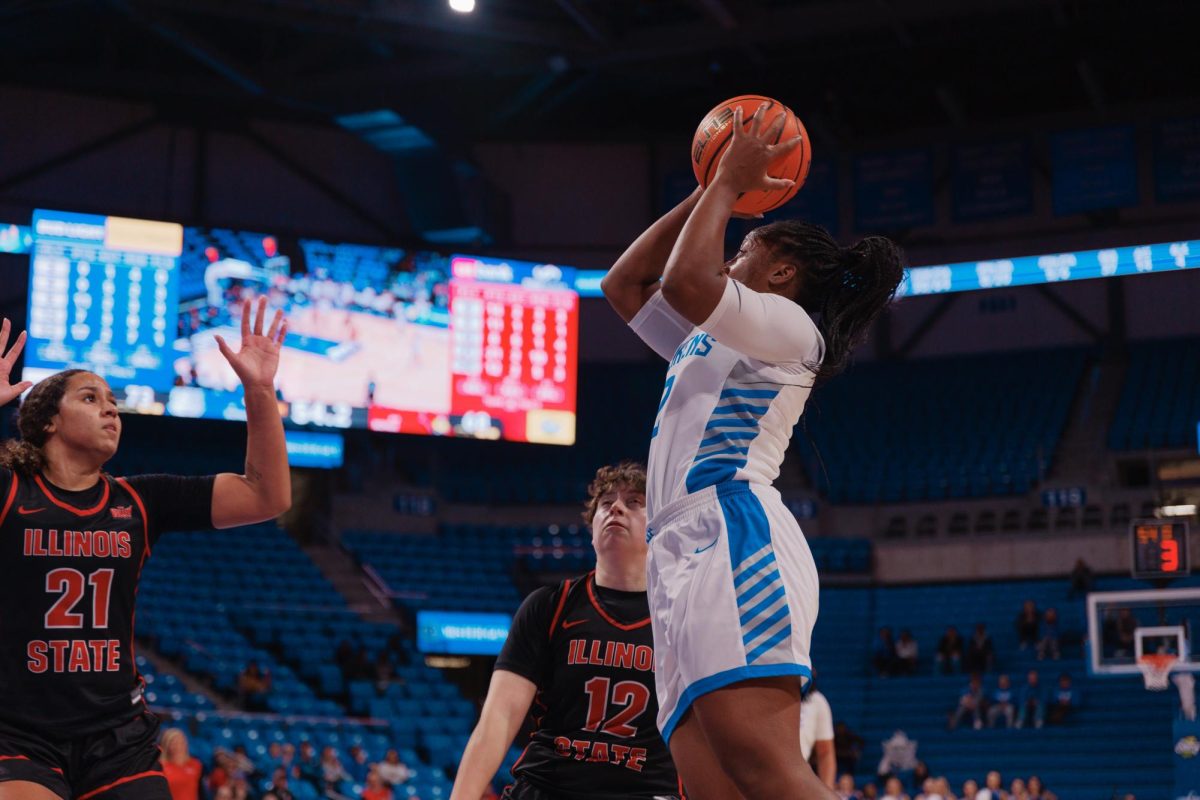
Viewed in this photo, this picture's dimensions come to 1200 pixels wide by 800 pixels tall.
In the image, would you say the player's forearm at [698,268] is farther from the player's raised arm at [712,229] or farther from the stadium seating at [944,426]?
the stadium seating at [944,426]

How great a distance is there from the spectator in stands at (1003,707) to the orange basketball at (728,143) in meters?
16.0

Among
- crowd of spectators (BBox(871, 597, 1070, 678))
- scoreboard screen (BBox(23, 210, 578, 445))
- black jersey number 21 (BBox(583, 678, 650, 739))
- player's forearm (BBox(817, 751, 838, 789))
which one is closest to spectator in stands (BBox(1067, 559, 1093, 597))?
crowd of spectators (BBox(871, 597, 1070, 678))

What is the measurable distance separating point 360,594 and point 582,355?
6.44 m

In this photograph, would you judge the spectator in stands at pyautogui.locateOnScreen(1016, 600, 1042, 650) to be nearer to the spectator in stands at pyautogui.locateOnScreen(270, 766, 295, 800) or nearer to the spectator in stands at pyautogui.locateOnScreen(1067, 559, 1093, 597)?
the spectator in stands at pyautogui.locateOnScreen(1067, 559, 1093, 597)

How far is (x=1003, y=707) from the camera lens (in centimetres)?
1858

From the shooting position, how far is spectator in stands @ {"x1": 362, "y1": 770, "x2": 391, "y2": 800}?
1386cm

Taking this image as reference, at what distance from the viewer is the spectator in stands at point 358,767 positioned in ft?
49.8

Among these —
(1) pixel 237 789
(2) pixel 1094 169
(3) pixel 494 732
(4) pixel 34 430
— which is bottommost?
(1) pixel 237 789

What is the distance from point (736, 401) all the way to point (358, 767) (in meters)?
12.7

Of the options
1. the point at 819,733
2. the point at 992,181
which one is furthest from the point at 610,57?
the point at 819,733

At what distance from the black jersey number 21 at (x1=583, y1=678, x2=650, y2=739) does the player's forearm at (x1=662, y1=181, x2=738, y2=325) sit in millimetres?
1753

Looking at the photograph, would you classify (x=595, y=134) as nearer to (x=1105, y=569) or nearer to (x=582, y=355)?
(x=582, y=355)

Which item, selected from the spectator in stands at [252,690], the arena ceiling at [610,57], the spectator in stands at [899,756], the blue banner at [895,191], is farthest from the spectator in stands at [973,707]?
the arena ceiling at [610,57]

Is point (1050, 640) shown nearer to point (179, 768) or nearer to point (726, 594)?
point (179, 768)
